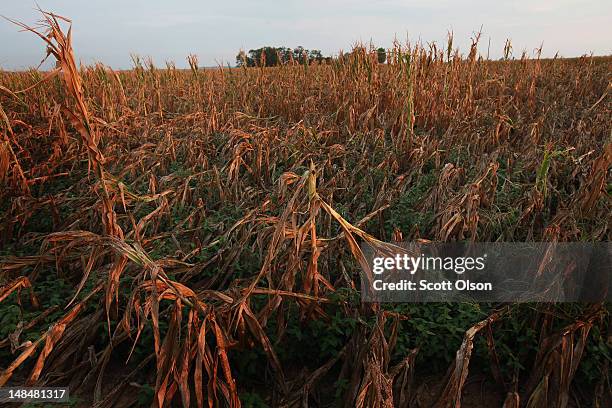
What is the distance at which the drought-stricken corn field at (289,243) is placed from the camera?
4.39 feet

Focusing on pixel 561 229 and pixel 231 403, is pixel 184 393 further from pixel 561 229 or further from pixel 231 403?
pixel 561 229

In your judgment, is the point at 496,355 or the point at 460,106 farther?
the point at 460,106

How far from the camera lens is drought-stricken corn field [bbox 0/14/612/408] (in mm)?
1337

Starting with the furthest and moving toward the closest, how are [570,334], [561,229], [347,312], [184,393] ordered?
[561,229]
[347,312]
[570,334]
[184,393]

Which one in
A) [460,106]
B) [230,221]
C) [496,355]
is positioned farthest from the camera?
[460,106]

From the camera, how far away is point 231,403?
1.27 meters

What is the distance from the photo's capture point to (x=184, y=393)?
1236mm

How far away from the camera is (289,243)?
1.81m

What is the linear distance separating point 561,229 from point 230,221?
145 cm

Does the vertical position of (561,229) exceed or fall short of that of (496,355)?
it exceeds it

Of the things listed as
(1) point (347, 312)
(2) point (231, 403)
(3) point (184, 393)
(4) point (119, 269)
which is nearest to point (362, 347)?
(1) point (347, 312)

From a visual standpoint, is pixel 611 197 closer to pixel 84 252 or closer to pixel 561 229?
pixel 561 229

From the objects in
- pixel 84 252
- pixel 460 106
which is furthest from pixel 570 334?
pixel 460 106

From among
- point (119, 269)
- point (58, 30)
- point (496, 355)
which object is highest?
point (58, 30)
